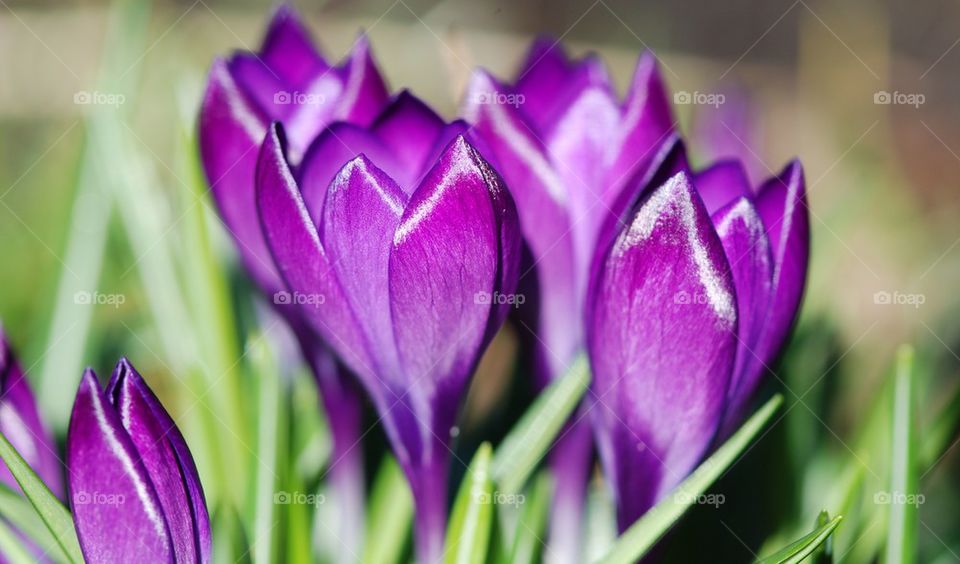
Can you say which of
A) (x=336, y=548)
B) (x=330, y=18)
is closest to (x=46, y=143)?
(x=330, y=18)

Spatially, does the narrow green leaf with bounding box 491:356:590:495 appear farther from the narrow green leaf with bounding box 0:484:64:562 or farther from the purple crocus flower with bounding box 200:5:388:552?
the narrow green leaf with bounding box 0:484:64:562

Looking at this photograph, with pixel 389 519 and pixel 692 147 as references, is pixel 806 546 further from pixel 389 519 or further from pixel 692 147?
pixel 692 147

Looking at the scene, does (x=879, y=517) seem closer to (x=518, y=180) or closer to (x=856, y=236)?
(x=518, y=180)
